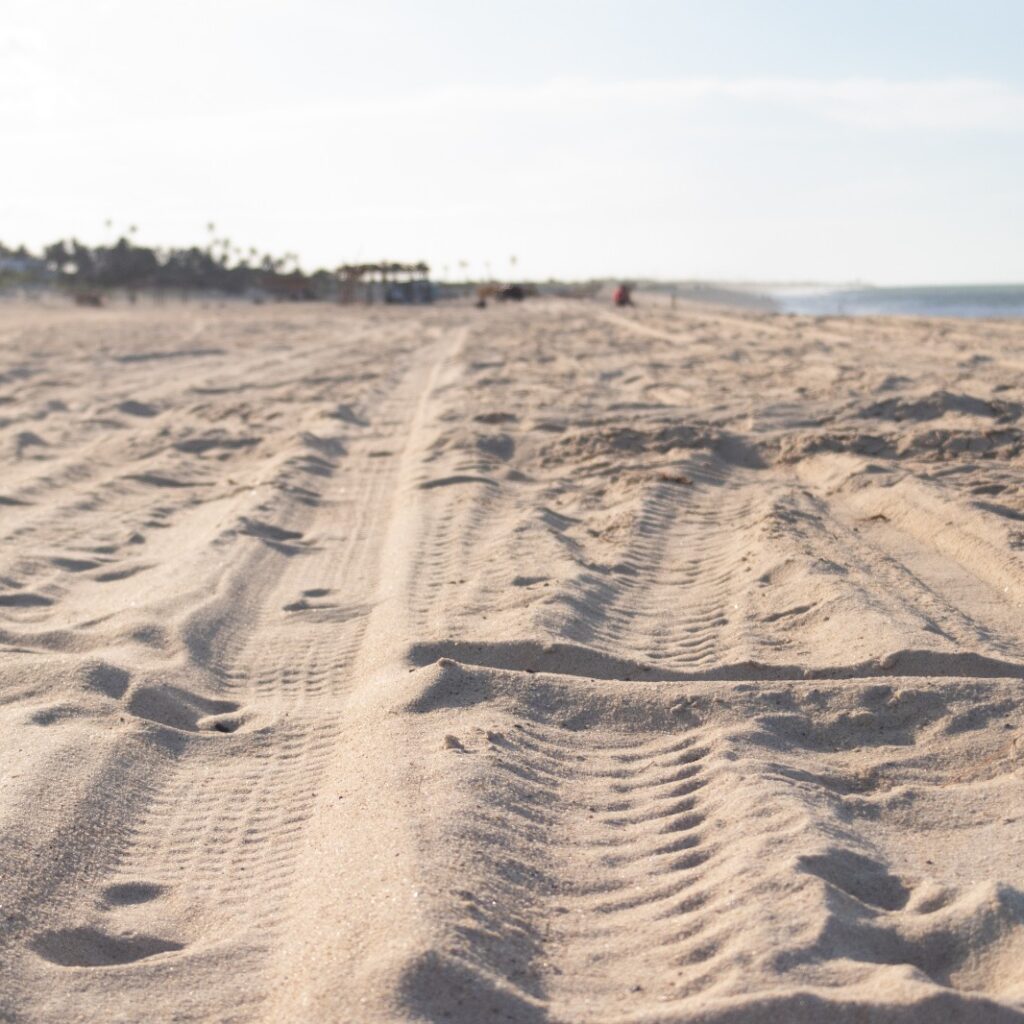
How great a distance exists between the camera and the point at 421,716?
3438 millimetres

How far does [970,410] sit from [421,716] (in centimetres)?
562

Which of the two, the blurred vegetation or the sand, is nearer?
the sand

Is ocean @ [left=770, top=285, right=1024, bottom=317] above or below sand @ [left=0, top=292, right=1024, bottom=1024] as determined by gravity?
below

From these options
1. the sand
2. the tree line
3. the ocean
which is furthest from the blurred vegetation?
the sand

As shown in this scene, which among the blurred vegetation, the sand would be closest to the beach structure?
the blurred vegetation

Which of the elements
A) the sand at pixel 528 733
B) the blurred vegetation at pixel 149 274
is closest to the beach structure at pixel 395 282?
the blurred vegetation at pixel 149 274

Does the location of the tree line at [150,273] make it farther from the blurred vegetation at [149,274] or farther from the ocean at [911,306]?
the ocean at [911,306]

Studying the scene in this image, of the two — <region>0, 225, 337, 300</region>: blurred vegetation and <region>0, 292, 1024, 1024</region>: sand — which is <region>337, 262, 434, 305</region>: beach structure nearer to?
<region>0, 225, 337, 300</region>: blurred vegetation

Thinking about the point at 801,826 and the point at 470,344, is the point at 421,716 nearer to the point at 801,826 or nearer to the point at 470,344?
the point at 801,826

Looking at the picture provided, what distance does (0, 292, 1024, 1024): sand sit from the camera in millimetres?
2234

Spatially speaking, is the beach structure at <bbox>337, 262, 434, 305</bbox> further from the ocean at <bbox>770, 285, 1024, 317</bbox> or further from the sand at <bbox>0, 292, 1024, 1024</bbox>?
the sand at <bbox>0, 292, 1024, 1024</bbox>

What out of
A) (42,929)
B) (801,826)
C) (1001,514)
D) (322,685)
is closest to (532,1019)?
(801,826)

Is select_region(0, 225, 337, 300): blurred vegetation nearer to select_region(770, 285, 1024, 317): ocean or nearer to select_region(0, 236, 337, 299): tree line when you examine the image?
select_region(0, 236, 337, 299): tree line

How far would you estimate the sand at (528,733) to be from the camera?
2.23 meters
